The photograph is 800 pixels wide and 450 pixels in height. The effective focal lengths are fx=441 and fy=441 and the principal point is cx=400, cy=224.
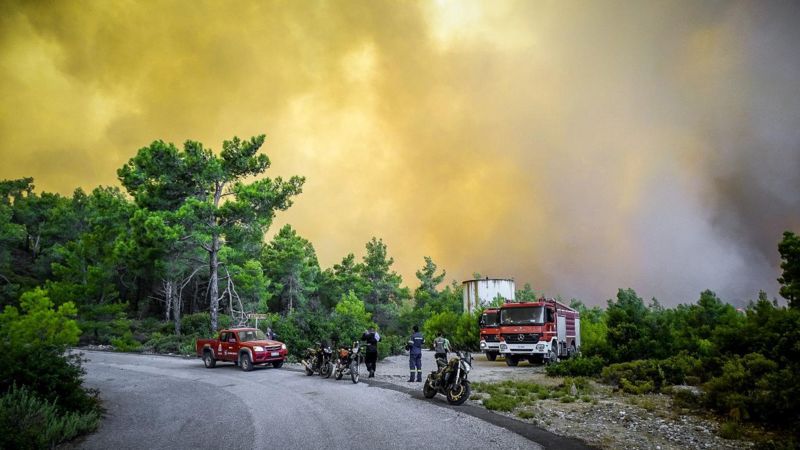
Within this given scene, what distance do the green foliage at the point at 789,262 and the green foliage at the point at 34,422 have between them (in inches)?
762

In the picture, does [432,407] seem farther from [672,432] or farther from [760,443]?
[760,443]

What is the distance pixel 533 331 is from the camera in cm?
2138

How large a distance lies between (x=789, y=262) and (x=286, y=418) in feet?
55.1

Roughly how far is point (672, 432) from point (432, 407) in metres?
5.26

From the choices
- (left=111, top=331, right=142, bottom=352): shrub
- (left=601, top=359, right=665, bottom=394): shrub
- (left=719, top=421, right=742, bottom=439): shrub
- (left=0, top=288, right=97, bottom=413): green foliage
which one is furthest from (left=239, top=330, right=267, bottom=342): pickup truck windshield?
(left=719, top=421, right=742, bottom=439): shrub

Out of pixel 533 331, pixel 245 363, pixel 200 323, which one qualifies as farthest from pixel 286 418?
pixel 200 323

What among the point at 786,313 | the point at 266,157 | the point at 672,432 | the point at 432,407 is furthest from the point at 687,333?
the point at 266,157

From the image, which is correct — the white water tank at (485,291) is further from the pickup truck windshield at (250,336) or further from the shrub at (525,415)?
the shrub at (525,415)

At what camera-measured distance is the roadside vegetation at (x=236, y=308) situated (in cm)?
1020

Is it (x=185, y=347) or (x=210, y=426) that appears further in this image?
(x=185, y=347)

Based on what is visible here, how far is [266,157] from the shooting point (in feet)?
112

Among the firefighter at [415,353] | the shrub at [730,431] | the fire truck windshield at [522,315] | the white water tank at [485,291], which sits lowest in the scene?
the shrub at [730,431]

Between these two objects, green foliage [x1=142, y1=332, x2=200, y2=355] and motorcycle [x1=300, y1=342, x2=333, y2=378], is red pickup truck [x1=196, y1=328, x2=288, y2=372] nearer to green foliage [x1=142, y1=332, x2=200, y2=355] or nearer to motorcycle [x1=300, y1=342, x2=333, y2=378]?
motorcycle [x1=300, y1=342, x2=333, y2=378]

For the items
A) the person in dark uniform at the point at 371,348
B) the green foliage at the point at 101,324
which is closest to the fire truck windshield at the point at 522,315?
the person in dark uniform at the point at 371,348
